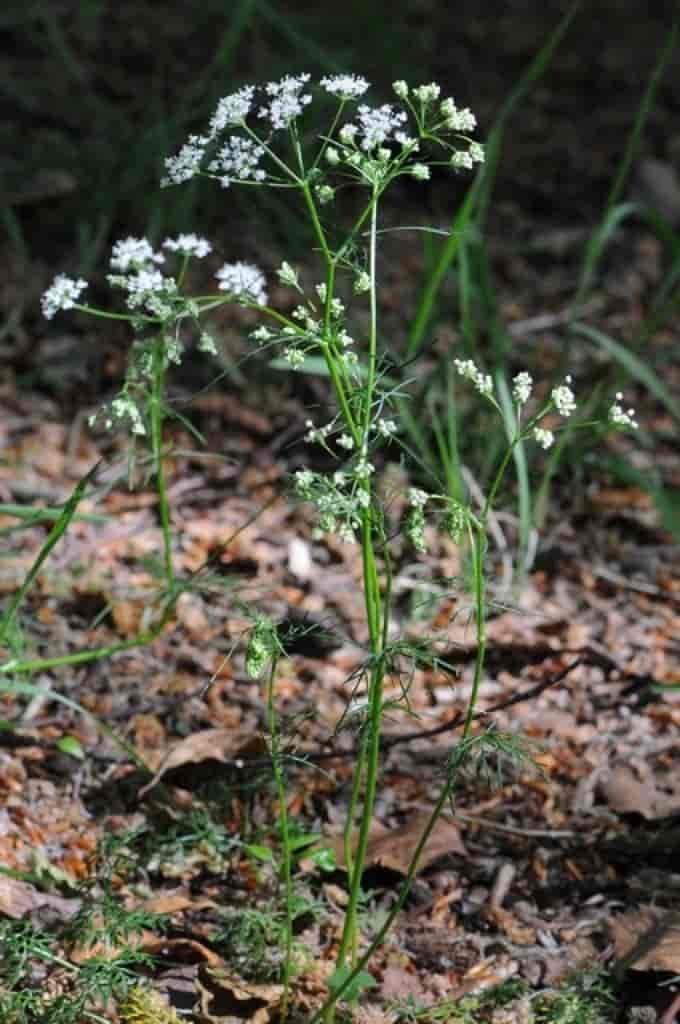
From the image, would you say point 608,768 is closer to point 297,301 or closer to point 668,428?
point 668,428

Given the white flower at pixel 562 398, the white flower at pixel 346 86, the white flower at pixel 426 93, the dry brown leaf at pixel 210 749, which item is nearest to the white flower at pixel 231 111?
the white flower at pixel 346 86

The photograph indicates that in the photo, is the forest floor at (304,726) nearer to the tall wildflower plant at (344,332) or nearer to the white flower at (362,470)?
the tall wildflower plant at (344,332)

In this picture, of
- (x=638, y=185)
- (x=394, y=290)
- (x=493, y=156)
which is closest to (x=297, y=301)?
(x=394, y=290)

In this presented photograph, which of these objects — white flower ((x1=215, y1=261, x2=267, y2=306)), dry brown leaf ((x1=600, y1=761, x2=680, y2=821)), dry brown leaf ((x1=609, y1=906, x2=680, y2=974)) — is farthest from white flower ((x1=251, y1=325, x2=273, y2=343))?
dry brown leaf ((x1=600, y1=761, x2=680, y2=821))

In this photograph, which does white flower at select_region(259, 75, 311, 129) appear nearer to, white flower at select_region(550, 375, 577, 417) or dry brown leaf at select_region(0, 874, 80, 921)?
white flower at select_region(550, 375, 577, 417)

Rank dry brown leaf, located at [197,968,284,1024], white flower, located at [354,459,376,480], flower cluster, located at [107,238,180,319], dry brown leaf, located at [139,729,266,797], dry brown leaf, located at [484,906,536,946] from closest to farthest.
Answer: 1. white flower, located at [354,459,376,480]
2. flower cluster, located at [107,238,180,319]
3. dry brown leaf, located at [197,968,284,1024]
4. dry brown leaf, located at [484,906,536,946]
5. dry brown leaf, located at [139,729,266,797]

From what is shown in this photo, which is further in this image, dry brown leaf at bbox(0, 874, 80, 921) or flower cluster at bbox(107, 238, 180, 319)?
dry brown leaf at bbox(0, 874, 80, 921)

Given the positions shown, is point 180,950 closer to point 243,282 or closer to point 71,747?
point 71,747
